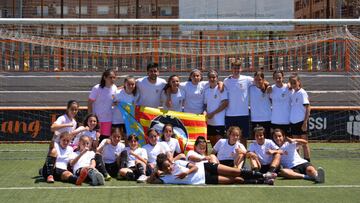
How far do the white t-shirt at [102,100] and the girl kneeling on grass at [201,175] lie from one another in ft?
6.10

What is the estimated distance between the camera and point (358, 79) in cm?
2077

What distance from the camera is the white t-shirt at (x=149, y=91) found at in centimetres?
1216

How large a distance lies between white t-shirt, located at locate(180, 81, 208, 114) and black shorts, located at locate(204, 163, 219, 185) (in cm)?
192

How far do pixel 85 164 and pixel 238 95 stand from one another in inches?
119

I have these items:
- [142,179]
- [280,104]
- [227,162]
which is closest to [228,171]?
[227,162]

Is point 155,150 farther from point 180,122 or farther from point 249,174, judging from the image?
point 249,174

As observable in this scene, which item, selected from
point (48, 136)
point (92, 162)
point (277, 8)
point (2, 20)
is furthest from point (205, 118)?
point (277, 8)

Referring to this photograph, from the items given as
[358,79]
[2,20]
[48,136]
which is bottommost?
[48,136]

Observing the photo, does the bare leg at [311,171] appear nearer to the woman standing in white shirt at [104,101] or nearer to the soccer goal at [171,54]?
the woman standing in white shirt at [104,101]

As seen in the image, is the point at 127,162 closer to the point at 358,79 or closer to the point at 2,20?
the point at 2,20

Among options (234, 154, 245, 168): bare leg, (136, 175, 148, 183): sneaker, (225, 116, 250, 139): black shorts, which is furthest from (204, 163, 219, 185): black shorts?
(225, 116, 250, 139): black shorts

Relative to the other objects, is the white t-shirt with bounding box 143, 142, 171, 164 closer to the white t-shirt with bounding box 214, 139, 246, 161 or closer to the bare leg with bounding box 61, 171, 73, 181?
the white t-shirt with bounding box 214, 139, 246, 161

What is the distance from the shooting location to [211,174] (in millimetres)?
10594

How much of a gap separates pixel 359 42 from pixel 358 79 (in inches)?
65.4
